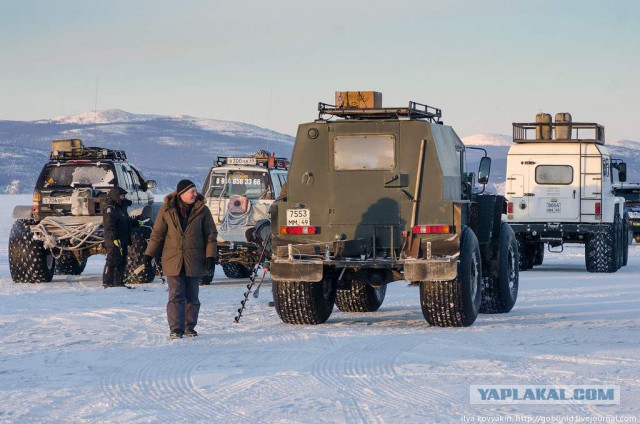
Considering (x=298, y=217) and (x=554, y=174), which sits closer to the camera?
(x=298, y=217)

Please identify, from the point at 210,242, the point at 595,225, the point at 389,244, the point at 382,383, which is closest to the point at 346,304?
Result: the point at 389,244

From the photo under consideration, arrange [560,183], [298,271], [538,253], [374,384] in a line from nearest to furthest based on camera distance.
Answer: [374,384] → [298,271] → [560,183] → [538,253]

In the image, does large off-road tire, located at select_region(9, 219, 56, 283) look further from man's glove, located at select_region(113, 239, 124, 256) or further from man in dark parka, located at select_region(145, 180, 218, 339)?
man in dark parka, located at select_region(145, 180, 218, 339)

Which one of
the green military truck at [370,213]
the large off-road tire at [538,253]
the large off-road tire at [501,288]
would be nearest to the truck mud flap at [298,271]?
the green military truck at [370,213]

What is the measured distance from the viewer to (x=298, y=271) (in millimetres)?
13789

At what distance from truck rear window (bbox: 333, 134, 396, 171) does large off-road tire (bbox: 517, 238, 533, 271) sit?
12976 millimetres

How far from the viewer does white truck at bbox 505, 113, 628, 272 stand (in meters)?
25.7

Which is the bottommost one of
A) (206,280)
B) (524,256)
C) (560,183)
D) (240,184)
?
(206,280)

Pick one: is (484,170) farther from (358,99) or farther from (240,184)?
(240,184)

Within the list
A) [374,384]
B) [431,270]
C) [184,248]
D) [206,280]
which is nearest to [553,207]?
[206,280]

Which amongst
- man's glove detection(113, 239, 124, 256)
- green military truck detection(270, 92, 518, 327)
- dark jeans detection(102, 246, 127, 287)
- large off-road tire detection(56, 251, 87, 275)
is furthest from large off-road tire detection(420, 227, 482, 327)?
large off-road tire detection(56, 251, 87, 275)

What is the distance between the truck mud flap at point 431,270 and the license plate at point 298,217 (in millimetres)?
1403
